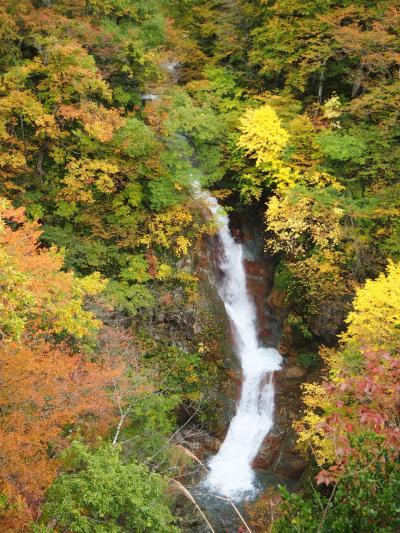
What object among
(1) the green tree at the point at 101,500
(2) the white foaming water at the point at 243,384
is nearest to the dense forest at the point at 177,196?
(2) the white foaming water at the point at 243,384

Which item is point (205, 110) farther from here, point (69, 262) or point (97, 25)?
point (69, 262)

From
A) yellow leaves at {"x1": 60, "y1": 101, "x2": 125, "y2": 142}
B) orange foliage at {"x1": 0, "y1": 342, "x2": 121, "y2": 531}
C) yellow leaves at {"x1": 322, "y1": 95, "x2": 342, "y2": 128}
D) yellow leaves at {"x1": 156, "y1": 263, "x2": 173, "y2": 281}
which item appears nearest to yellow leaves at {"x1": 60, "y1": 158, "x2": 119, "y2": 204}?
yellow leaves at {"x1": 60, "y1": 101, "x2": 125, "y2": 142}

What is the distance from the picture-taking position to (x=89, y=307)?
588 inches

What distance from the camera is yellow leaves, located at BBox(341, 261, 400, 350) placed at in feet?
36.6

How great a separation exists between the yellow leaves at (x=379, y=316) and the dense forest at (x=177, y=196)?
57 millimetres

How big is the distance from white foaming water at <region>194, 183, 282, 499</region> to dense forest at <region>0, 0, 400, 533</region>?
3.14ft

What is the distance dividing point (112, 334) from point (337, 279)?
8651mm

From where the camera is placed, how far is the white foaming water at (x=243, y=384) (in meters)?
16.0

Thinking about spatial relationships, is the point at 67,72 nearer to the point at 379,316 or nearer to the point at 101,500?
the point at 379,316

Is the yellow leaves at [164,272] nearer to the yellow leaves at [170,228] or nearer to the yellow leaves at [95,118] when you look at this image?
the yellow leaves at [170,228]

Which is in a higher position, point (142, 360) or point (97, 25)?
point (97, 25)

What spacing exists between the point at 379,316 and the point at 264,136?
9.09 m

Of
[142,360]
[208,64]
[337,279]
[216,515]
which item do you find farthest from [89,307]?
[208,64]

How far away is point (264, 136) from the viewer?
1731cm
